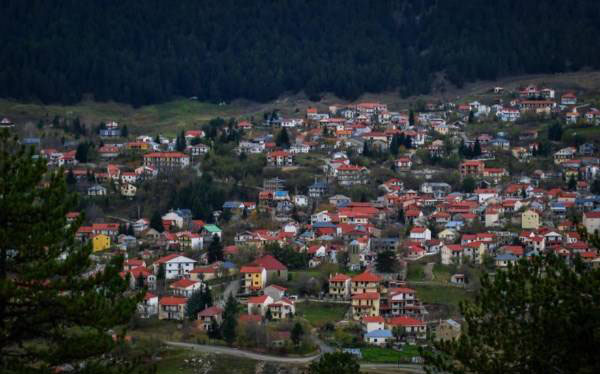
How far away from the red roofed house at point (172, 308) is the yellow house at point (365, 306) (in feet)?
19.3

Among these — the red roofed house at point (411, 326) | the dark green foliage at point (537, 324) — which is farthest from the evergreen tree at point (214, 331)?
the dark green foliage at point (537, 324)

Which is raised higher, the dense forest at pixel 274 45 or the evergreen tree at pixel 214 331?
the dense forest at pixel 274 45

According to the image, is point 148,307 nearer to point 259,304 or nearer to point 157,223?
point 259,304

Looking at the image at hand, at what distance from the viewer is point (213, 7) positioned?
11094cm

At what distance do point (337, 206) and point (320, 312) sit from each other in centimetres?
1640

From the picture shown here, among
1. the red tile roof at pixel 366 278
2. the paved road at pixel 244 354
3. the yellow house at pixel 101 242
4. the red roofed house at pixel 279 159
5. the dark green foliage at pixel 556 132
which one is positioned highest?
the dark green foliage at pixel 556 132

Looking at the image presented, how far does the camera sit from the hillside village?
1617 inches

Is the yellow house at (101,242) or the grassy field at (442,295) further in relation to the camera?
the yellow house at (101,242)

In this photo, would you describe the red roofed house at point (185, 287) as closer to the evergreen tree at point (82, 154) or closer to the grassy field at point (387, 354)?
the grassy field at point (387, 354)

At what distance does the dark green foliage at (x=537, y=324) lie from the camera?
561 inches

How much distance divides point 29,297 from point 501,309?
6.01 m

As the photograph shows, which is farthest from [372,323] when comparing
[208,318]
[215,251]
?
[215,251]

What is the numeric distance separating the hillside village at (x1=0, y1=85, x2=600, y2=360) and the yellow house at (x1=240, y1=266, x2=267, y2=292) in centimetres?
9

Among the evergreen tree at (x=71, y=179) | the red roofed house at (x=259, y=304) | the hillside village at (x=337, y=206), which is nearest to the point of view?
the red roofed house at (x=259, y=304)
